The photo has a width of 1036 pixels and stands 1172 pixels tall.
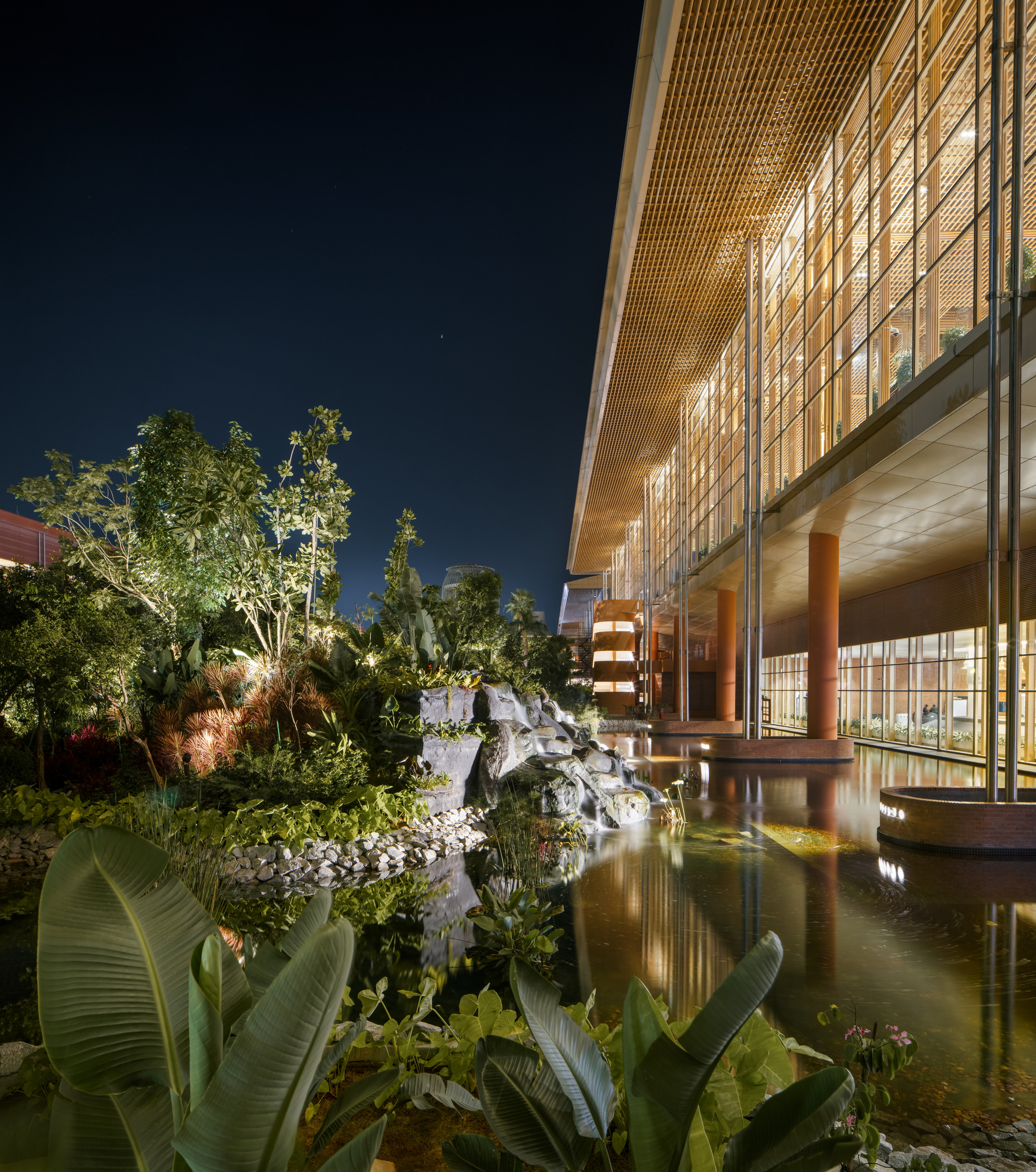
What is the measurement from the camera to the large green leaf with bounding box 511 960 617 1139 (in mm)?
1418

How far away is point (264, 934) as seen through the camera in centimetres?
544

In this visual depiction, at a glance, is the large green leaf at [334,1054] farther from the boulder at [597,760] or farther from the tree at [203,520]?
the tree at [203,520]

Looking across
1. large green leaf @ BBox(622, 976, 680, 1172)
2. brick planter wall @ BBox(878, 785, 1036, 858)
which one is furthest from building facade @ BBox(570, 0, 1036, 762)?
large green leaf @ BBox(622, 976, 680, 1172)

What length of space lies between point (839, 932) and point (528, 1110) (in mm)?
5079

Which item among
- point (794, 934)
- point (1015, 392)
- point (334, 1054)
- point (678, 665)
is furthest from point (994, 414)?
point (678, 665)

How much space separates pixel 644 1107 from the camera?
4.36ft

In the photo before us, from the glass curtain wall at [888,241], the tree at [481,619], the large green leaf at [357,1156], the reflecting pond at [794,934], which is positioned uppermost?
the glass curtain wall at [888,241]

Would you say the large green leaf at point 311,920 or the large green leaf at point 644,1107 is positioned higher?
the large green leaf at point 311,920

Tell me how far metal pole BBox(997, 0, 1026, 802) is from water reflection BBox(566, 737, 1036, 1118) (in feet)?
4.94

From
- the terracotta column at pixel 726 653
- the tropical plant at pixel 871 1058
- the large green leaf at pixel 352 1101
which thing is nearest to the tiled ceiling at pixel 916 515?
the terracotta column at pixel 726 653

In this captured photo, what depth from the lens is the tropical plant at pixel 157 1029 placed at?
103cm

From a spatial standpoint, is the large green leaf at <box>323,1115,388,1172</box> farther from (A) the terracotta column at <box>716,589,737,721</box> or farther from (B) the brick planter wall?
(A) the terracotta column at <box>716,589,737,721</box>

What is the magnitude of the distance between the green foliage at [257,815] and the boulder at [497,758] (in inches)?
51.4

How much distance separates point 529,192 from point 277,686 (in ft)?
189
